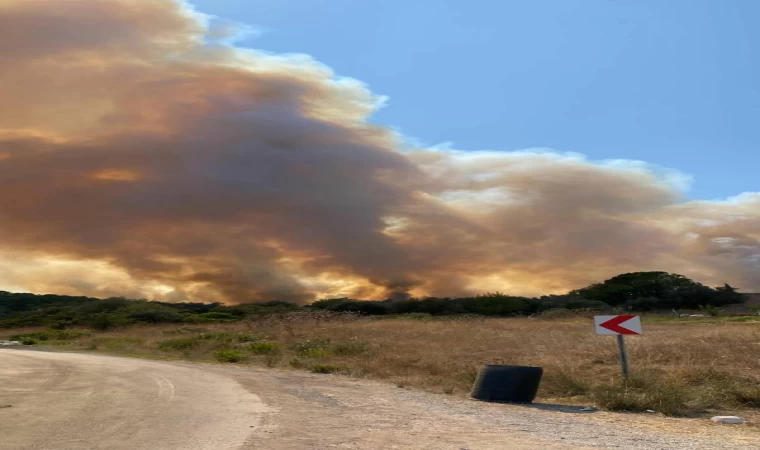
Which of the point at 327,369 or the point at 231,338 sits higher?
the point at 231,338

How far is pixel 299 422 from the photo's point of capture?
12438mm

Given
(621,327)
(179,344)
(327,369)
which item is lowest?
(327,369)

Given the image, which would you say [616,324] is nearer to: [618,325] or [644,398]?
[618,325]

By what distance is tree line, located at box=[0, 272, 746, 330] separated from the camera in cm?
8581

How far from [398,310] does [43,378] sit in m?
79.2

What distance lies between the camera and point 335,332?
45.2 m

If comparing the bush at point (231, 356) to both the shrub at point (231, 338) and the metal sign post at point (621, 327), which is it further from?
the metal sign post at point (621, 327)

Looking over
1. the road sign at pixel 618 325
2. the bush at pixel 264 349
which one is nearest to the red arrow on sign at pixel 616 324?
the road sign at pixel 618 325

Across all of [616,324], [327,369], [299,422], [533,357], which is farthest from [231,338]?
[299,422]

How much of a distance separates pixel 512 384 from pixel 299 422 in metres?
6.06

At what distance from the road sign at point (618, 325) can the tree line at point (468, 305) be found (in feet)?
218

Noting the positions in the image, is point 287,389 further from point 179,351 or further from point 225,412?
point 179,351

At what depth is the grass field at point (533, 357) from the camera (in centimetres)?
1588

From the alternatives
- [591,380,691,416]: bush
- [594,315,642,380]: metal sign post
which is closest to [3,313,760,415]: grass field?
→ [591,380,691,416]: bush
